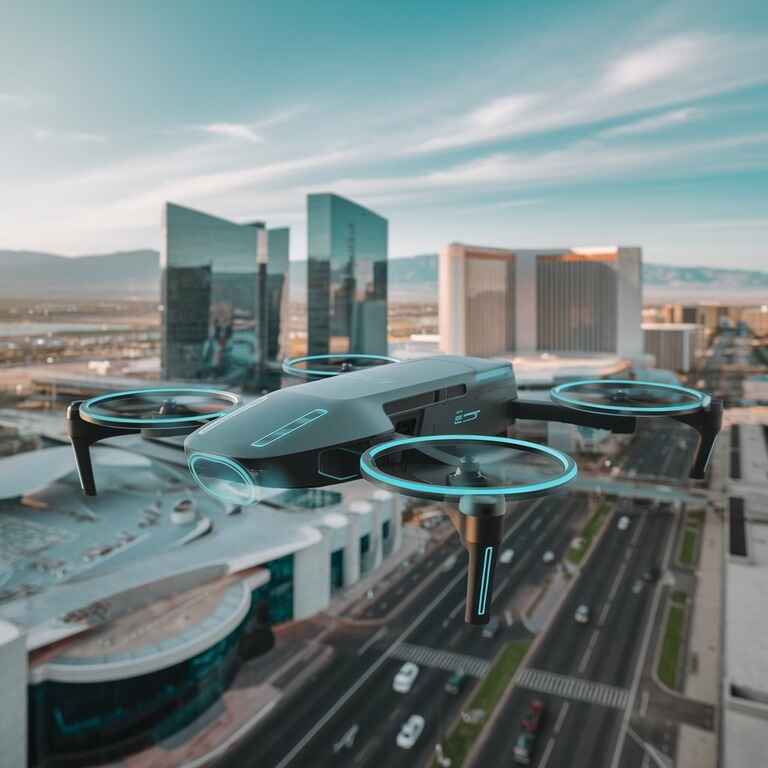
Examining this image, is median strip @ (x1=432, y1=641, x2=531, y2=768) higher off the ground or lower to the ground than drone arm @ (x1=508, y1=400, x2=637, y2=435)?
lower

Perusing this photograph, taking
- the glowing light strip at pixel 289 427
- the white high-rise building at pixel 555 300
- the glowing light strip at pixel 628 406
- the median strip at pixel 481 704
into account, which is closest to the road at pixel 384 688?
the median strip at pixel 481 704

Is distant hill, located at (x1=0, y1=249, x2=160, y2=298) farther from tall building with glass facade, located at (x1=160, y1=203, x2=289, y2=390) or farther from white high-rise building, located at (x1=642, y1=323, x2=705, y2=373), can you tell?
white high-rise building, located at (x1=642, y1=323, x2=705, y2=373)

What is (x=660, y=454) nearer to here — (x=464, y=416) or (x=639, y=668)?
(x=639, y=668)

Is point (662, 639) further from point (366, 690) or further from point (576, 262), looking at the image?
point (576, 262)

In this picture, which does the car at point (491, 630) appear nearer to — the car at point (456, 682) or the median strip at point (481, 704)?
the median strip at point (481, 704)

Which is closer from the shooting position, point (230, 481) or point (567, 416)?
point (230, 481)

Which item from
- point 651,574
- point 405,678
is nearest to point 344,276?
point 651,574

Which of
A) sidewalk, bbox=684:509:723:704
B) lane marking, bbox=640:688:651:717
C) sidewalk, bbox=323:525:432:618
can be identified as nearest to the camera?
lane marking, bbox=640:688:651:717

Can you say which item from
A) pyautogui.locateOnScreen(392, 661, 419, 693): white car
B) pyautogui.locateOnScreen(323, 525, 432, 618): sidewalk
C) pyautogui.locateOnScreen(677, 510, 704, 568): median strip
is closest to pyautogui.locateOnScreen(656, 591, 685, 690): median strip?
pyautogui.locateOnScreen(677, 510, 704, 568): median strip
